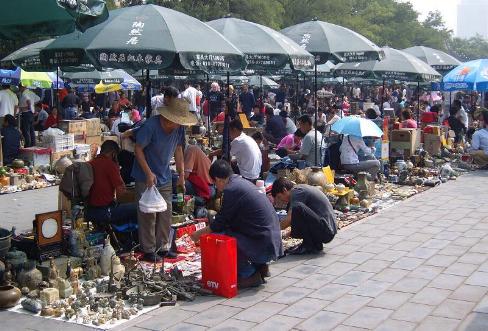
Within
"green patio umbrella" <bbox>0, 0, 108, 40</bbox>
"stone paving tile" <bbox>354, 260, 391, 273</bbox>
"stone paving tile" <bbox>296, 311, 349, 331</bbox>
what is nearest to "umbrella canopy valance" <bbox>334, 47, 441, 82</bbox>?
"stone paving tile" <bbox>354, 260, 391, 273</bbox>

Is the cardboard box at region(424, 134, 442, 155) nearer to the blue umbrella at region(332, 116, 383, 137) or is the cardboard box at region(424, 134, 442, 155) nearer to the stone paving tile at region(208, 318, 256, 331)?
the blue umbrella at region(332, 116, 383, 137)

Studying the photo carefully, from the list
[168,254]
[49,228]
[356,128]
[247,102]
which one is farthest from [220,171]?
[247,102]

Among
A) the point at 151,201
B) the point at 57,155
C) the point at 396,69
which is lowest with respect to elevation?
the point at 57,155

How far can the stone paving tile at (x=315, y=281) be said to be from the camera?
623cm

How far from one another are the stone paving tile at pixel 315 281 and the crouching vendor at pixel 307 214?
766mm

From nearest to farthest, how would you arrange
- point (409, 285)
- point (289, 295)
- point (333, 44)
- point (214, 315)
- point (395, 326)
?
point (395, 326) < point (214, 315) < point (289, 295) < point (409, 285) < point (333, 44)

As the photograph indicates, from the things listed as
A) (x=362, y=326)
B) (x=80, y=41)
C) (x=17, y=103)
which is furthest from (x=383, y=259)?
(x=17, y=103)

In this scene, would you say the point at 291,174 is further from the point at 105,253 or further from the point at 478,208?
the point at 105,253

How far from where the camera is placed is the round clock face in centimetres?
645

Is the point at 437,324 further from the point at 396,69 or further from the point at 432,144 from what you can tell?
the point at 396,69

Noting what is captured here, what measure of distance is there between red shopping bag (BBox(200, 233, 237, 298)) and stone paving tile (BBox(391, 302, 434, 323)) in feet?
4.95

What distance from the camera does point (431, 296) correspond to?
19.3 feet

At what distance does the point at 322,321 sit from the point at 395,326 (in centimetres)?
60

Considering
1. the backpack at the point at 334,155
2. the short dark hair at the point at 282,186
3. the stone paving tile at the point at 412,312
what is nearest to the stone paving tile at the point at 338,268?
the short dark hair at the point at 282,186
